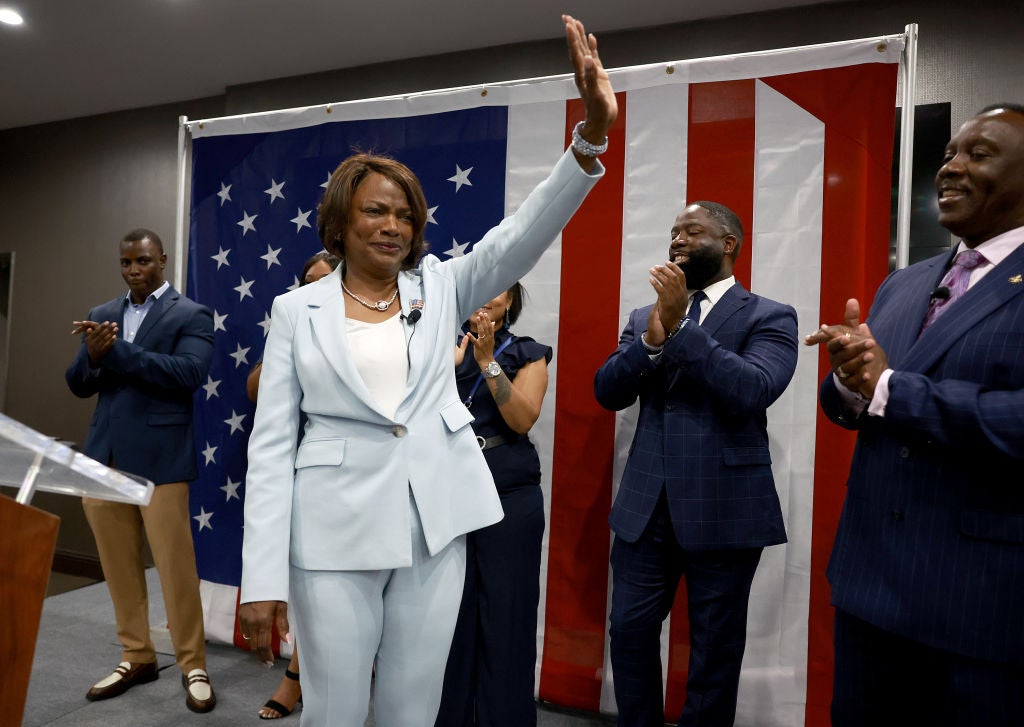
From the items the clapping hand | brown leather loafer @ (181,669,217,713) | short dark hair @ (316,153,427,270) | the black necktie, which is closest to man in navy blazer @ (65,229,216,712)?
brown leather loafer @ (181,669,217,713)

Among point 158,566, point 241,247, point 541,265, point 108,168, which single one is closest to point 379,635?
point 541,265

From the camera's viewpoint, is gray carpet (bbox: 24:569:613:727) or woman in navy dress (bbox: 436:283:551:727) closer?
woman in navy dress (bbox: 436:283:551:727)

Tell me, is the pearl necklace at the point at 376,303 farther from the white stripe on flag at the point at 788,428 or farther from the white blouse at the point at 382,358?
the white stripe on flag at the point at 788,428

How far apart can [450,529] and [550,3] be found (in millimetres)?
3088

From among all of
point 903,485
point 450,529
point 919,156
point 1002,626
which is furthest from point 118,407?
point 919,156

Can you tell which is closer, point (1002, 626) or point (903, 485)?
point (1002, 626)

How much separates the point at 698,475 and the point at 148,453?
6.87ft

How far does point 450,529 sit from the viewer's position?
1.41 metres

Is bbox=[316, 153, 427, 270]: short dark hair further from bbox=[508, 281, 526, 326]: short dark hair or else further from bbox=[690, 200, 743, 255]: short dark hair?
bbox=[690, 200, 743, 255]: short dark hair

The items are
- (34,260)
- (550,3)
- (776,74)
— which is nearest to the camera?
(776,74)

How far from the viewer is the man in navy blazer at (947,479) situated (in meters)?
1.29

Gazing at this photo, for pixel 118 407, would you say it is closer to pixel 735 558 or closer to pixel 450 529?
pixel 450 529

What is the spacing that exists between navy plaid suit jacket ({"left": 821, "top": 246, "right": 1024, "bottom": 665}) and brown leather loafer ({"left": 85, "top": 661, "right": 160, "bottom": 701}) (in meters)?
2.71

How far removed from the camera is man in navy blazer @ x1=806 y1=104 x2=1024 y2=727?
1.29m
